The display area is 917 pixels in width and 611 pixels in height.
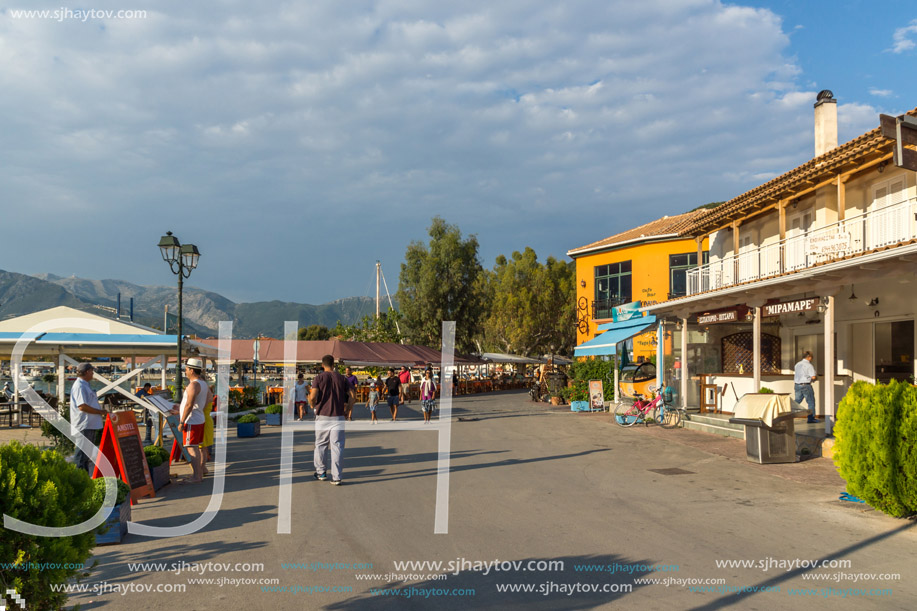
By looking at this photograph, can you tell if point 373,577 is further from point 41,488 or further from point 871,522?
point 871,522

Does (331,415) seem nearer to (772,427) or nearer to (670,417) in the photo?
(772,427)

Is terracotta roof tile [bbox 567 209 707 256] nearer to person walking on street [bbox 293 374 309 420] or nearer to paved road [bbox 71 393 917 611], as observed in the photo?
person walking on street [bbox 293 374 309 420]

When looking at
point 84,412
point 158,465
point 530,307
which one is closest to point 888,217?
point 158,465

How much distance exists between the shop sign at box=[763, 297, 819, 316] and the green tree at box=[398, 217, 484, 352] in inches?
1352

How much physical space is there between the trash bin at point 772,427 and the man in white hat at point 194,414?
8817mm

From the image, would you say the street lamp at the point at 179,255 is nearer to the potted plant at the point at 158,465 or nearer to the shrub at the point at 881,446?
the potted plant at the point at 158,465

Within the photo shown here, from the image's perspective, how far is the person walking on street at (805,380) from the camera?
1403 cm

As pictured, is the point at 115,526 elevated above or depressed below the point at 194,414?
below

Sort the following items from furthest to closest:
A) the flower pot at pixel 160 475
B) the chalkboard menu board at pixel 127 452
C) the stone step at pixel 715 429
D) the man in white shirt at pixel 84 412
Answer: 1. the stone step at pixel 715 429
2. the flower pot at pixel 160 475
3. the man in white shirt at pixel 84 412
4. the chalkboard menu board at pixel 127 452

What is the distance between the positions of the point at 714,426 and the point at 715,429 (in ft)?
0.41

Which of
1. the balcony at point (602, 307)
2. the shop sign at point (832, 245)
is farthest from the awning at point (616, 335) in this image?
the balcony at point (602, 307)

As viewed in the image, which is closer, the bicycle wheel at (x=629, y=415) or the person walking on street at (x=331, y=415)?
the person walking on street at (x=331, y=415)

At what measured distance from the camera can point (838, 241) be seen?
1394 centimetres

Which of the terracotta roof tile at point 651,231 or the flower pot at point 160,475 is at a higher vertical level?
the terracotta roof tile at point 651,231
